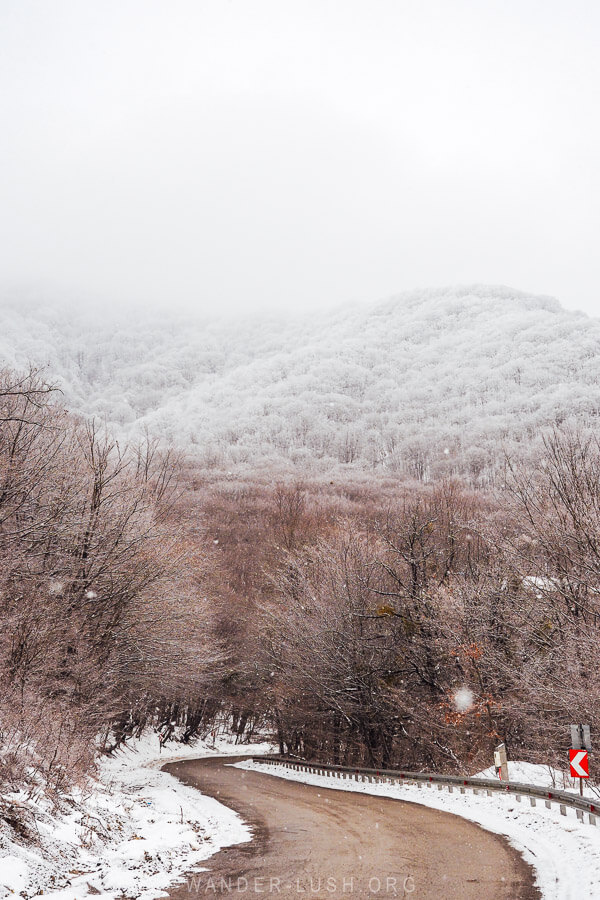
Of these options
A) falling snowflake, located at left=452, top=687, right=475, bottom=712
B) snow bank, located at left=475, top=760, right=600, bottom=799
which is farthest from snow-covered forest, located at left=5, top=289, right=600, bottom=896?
snow bank, located at left=475, top=760, right=600, bottom=799

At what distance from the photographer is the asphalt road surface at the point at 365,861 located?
832 centimetres

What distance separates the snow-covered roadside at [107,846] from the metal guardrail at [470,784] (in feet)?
20.7

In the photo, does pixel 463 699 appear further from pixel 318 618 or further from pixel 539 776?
pixel 318 618

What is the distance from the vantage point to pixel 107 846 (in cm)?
1062

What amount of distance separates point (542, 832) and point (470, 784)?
7286mm

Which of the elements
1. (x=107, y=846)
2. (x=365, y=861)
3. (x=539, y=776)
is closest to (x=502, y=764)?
(x=539, y=776)

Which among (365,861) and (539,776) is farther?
(539,776)

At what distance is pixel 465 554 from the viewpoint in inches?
1416

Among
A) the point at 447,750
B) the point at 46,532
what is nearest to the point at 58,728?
the point at 46,532

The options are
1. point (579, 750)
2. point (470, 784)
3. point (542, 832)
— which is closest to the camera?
point (542, 832)

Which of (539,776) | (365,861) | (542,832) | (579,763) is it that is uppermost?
(579,763)

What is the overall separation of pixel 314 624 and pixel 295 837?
19798 mm

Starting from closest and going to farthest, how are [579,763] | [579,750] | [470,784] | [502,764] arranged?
1. [579,763]
2. [579,750]
3. [502,764]
4. [470,784]

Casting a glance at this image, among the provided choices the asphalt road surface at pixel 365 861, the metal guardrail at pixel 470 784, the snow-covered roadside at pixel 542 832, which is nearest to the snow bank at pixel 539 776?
the snow-covered roadside at pixel 542 832
